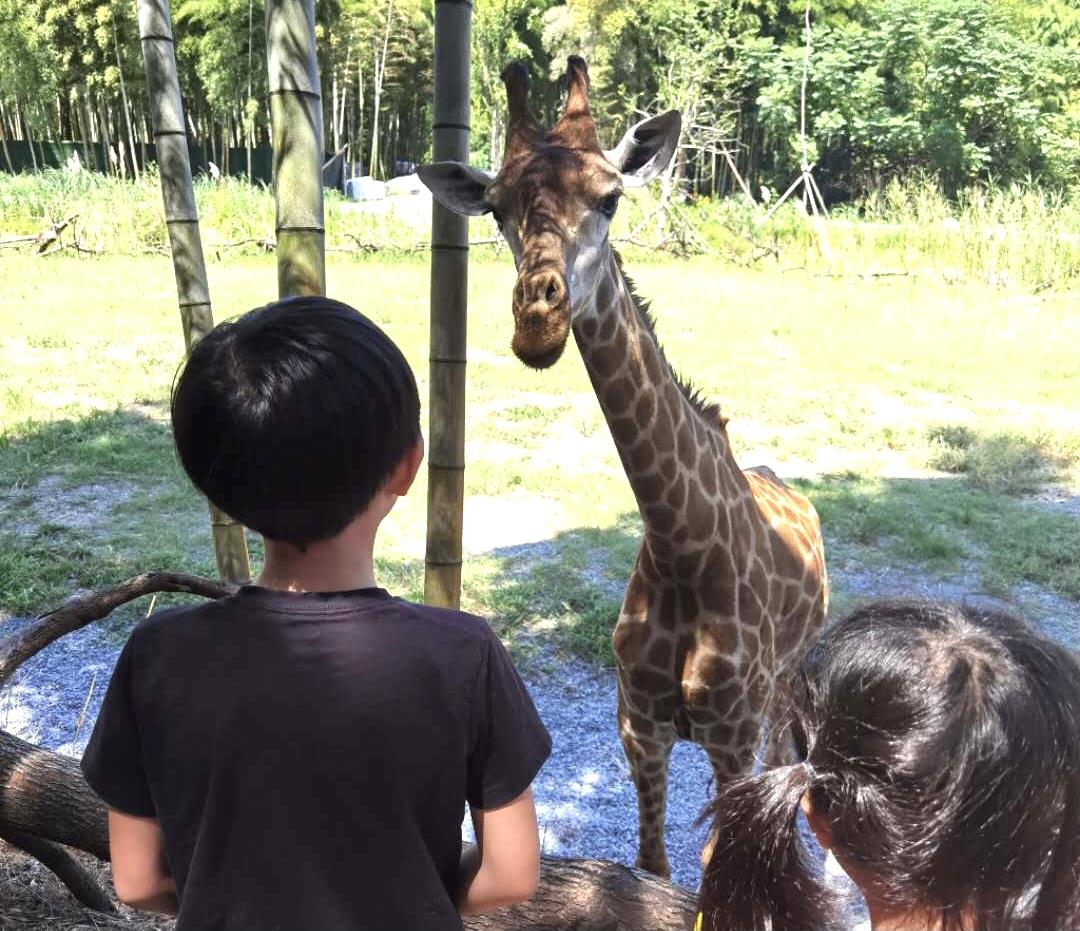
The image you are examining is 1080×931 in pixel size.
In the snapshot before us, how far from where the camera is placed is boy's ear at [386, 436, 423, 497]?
1.15 metres

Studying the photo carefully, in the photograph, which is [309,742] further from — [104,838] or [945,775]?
[104,838]

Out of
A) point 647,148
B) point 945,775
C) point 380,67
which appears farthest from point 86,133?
point 945,775

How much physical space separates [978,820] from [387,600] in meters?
0.66

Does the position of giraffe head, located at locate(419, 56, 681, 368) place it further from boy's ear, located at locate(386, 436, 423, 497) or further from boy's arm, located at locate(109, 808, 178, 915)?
boy's arm, located at locate(109, 808, 178, 915)

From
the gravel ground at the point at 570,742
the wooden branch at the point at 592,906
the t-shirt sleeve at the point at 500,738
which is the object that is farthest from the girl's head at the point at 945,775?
the gravel ground at the point at 570,742

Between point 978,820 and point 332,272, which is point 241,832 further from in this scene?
point 332,272

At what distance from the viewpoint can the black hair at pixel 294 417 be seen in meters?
1.07

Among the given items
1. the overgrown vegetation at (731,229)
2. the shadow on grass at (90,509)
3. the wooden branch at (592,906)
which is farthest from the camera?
the overgrown vegetation at (731,229)

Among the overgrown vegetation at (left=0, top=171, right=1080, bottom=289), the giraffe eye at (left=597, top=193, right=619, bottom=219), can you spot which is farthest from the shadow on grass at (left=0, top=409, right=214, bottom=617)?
the overgrown vegetation at (left=0, top=171, right=1080, bottom=289)

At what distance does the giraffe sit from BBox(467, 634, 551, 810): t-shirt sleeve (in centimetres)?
105

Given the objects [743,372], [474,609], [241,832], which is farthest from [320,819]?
[743,372]

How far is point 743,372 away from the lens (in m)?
9.03

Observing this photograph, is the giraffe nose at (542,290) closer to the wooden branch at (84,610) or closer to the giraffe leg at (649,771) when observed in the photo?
the wooden branch at (84,610)

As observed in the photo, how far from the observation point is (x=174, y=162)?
104 inches
